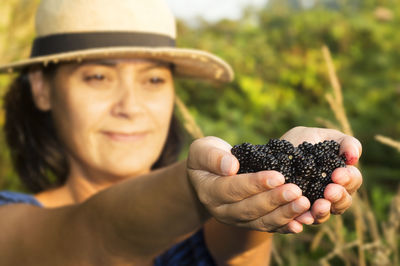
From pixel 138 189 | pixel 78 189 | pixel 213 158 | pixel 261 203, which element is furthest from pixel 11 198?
pixel 261 203

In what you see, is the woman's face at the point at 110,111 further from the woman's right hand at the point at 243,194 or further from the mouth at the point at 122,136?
the woman's right hand at the point at 243,194

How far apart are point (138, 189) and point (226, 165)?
451mm

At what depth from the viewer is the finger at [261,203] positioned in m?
1.00

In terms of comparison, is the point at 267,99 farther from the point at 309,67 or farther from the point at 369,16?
the point at 369,16

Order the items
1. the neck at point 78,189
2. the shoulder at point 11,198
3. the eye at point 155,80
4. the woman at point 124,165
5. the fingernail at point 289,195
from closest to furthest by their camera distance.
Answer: the fingernail at point 289,195 < the woman at point 124,165 < the shoulder at point 11,198 < the eye at point 155,80 < the neck at point 78,189

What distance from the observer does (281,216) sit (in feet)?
3.42

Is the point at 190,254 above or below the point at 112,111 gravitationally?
below

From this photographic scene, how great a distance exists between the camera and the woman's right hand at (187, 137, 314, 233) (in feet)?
3.31

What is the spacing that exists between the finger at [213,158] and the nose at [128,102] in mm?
1116

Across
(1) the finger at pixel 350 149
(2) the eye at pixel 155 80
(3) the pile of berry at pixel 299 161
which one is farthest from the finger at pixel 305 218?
(2) the eye at pixel 155 80

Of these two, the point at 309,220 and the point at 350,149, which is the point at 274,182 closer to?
the point at 309,220

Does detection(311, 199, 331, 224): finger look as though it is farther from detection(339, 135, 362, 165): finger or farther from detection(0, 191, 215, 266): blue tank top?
detection(0, 191, 215, 266): blue tank top

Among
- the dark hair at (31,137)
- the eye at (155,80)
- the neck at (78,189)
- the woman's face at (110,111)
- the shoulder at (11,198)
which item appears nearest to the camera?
the shoulder at (11,198)

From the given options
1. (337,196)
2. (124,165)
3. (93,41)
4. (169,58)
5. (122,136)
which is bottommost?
(124,165)
